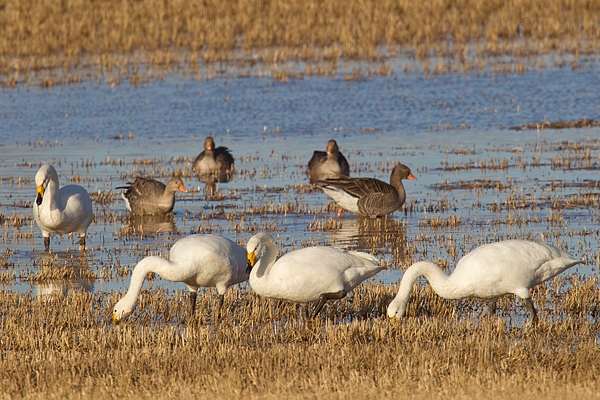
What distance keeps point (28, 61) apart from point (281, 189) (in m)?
18.9

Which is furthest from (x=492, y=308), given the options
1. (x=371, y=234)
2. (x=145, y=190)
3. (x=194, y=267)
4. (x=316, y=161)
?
(x=316, y=161)

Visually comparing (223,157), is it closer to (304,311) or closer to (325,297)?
(304,311)

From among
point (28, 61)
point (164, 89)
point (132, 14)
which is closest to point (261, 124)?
point (164, 89)

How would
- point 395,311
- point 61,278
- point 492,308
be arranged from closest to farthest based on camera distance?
point 395,311 → point 492,308 → point 61,278

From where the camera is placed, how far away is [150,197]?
16016 mm

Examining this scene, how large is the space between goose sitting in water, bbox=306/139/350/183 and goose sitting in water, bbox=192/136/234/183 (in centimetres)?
175

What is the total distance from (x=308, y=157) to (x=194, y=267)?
39.6 feet

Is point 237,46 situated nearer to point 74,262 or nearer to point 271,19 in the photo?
point 271,19

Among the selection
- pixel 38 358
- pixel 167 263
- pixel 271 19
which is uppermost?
pixel 271 19

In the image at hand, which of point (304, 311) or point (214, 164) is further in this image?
point (214, 164)

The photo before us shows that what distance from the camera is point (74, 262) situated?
12305 millimetres

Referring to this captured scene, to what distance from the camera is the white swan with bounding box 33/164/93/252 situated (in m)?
12.8

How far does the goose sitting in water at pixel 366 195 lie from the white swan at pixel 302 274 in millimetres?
6111

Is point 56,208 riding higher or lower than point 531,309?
higher
